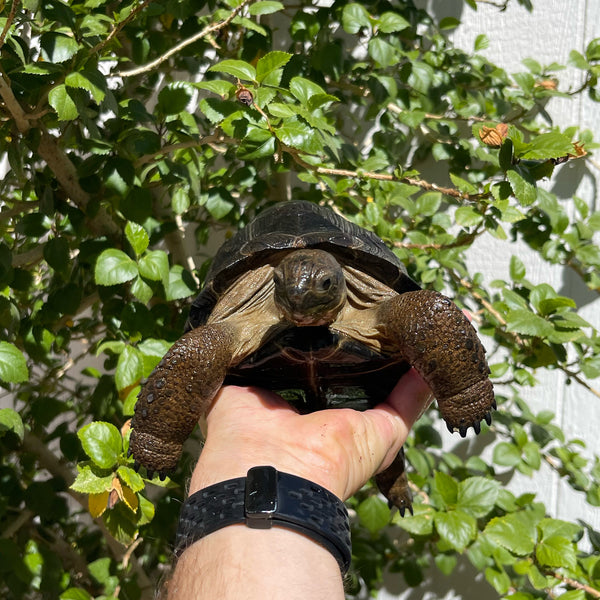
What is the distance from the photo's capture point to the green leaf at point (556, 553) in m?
1.11

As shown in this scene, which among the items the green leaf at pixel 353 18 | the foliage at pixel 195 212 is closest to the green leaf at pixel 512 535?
the foliage at pixel 195 212

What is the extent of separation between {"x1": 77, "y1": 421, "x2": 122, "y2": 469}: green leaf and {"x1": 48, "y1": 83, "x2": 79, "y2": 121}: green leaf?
1.45 feet

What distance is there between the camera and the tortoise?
2.86 feet

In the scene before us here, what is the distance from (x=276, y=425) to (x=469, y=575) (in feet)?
4.39

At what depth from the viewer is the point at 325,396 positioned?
1.07 m

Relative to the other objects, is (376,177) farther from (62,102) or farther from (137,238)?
(62,102)

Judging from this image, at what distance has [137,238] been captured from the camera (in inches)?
38.8

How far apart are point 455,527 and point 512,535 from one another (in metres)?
0.12

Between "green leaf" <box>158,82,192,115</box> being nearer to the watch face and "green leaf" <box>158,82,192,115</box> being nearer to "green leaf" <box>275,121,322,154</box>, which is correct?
"green leaf" <box>275,121,322,154</box>

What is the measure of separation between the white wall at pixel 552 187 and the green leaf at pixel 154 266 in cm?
125

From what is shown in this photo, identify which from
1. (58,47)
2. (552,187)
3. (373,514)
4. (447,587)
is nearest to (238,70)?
(58,47)

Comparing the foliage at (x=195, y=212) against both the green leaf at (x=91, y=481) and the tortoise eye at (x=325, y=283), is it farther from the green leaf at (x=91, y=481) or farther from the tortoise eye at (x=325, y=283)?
the tortoise eye at (x=325, y=283)

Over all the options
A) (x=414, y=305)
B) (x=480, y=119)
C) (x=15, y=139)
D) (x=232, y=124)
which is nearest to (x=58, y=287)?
(x=15, y=139)

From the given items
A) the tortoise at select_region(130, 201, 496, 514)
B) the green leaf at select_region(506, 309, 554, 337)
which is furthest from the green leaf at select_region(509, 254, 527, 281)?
the tortoise at select_region(130, 201, 496, 514)
